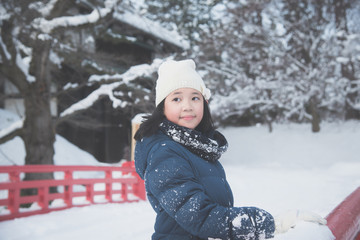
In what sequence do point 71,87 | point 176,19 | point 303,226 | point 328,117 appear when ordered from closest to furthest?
1. point 303,226
2. point 71,87
3. point 328,117
4. point 176,19

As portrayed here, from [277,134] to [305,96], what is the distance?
4105 millimetres

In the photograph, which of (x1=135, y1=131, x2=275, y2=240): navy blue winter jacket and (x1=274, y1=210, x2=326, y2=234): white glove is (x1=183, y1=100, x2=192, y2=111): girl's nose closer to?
(x1=135, y1=131, x2=275, y2=240): navy blue winter jacket

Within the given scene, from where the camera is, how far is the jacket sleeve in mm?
1053

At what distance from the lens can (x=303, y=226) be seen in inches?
41.7

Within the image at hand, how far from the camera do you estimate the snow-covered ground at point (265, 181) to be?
4125mm

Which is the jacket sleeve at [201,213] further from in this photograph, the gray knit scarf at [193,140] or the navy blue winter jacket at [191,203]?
the gray knit scarf at [193,140]

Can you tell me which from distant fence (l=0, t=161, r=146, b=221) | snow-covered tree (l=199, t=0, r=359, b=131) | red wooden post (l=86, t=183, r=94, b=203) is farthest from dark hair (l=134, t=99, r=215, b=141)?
snow-covered tree (l=199, t=0, r=359, b=131)

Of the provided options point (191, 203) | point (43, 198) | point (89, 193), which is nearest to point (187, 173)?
point (191, 203)

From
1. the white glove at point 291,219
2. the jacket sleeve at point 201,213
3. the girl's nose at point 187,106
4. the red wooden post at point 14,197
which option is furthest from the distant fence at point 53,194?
the white glove at point 291,219

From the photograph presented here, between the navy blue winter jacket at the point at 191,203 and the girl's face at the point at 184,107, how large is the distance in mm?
160

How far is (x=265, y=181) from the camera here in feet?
29.3

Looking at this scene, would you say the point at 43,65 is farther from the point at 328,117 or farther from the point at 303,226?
the point at 328,117

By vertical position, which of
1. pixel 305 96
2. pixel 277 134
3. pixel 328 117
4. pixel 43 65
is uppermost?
pixel 43 65

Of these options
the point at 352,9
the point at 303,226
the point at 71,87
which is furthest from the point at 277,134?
the point at 303,226
